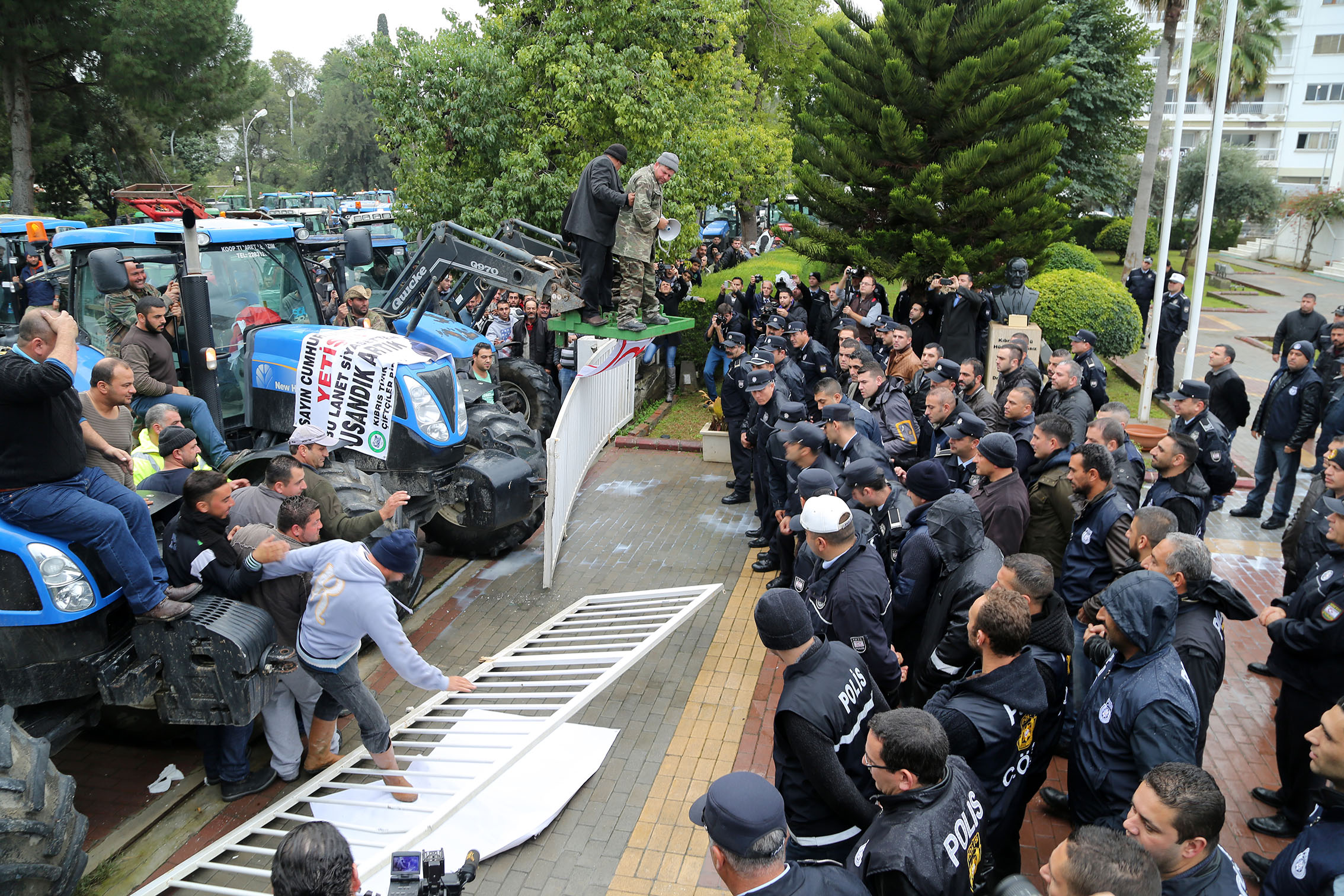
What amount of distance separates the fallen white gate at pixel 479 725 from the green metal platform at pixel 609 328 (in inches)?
101

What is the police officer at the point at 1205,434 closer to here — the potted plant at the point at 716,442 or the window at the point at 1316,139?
the potted plant at the point at 716,442

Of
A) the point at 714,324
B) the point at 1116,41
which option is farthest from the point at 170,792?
the point at 1116,41

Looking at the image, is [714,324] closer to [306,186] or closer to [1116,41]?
[1116,41]

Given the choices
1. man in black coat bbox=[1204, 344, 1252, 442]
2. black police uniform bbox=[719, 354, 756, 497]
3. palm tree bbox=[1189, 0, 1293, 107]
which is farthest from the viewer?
palm tree bbox=[1189, 0, 1293, 107]

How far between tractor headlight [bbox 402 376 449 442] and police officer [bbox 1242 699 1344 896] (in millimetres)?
5886

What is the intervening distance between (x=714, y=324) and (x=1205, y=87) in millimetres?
30250

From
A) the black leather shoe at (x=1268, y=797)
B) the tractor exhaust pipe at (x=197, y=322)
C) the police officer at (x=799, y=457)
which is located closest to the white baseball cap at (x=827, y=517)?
the police officer at (x=799, y=457)

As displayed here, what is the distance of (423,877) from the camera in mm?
2895

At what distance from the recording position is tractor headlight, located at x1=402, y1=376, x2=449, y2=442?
6.99m

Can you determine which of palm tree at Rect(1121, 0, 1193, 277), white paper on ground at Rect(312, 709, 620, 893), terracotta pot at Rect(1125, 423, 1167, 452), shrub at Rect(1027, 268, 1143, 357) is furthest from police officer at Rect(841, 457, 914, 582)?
palm tree at Rect(1121, 0, 1193, 277)

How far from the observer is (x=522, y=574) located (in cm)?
811

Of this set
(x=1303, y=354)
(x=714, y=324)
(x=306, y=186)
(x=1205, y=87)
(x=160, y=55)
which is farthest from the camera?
(x=306, y=186)

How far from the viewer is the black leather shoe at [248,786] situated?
5.13 meters

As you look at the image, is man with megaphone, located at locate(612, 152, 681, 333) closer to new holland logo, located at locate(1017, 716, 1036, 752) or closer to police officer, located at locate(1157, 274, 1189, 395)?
new holland logo, located at locate(1017, 716, 1036, 752)
